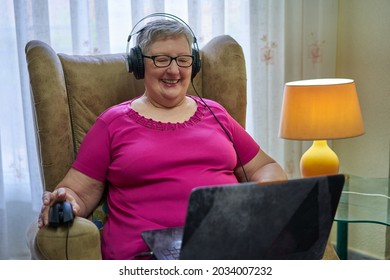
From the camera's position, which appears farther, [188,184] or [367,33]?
[367,33]

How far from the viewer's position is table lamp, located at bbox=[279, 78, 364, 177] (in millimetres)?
1554

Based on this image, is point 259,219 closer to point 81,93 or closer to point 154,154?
point 154,154

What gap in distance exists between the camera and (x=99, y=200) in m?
1.38

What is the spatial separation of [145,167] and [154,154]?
0.13ft

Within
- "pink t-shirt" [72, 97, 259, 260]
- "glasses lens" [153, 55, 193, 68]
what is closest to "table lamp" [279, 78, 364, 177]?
"pink t-shirt" [72, 97, 259, 260]

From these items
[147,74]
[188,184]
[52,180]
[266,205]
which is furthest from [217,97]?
[266,205]

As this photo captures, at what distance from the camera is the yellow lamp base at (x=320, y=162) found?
1.61 metres

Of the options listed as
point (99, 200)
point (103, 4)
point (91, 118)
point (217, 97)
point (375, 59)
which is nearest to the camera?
point (99, 200)

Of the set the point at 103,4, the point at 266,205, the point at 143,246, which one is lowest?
the point at 143,246

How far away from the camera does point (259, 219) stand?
90 cm

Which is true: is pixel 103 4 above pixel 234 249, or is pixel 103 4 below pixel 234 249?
above

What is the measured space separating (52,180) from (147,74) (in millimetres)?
385

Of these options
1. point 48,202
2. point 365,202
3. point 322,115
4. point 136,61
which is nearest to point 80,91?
point 136,61

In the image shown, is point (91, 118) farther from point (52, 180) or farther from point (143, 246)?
point (143, 246)
